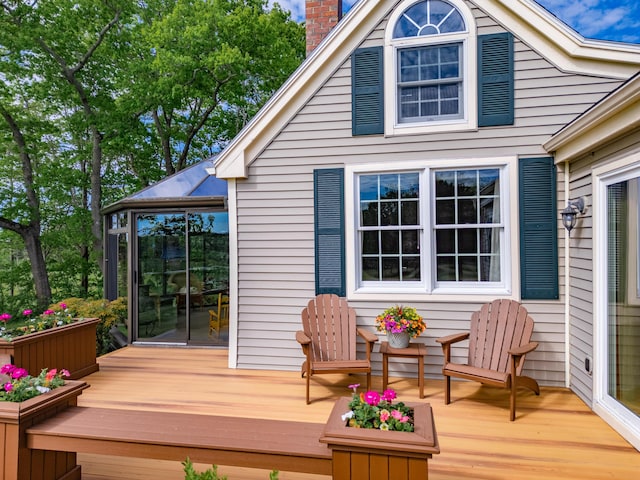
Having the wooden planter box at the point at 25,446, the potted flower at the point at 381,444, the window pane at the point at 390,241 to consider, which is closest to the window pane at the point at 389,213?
the window pane at the point at 390,241

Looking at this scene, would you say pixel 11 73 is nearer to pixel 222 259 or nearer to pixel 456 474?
pixel 222 259

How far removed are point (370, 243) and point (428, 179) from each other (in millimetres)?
1027

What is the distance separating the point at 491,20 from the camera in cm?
444

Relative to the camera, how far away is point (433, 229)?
15.2 feet

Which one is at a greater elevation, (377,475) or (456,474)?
(377,475)

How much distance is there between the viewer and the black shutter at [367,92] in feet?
15.5

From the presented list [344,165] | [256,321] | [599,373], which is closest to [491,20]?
[344,165]

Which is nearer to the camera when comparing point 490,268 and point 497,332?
point 497,332

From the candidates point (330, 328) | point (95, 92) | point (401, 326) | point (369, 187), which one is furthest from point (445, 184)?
point (95, 92)

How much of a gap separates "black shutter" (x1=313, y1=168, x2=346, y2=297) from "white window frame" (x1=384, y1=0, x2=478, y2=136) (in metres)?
0.92

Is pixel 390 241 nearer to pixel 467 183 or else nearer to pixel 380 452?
pixel 467 183

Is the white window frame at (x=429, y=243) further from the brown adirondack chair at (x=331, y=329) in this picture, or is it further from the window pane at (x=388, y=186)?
the brown adirondack chair at (x=331, y=329)

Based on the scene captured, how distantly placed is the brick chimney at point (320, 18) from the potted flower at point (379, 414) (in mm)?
4705

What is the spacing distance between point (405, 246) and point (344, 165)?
1243 mm
